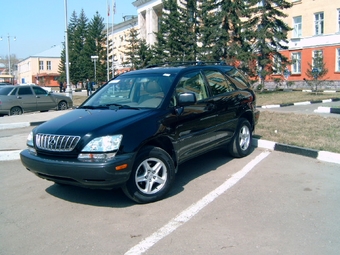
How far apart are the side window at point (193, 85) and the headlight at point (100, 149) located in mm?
1535

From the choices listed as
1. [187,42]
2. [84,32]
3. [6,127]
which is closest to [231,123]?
[6,127]

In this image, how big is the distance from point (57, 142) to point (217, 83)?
3146 mm

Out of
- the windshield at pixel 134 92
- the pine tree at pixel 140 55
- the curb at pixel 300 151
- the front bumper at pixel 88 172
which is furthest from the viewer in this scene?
the pine tree at pixel 140 55

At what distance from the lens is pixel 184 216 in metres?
4.16

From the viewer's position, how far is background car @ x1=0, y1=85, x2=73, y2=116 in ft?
52.5

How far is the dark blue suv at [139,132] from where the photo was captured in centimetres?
418

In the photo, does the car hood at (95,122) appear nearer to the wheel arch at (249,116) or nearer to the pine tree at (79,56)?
the wheel arch at (249,116)

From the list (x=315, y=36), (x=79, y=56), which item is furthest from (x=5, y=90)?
(x=79, y=56)

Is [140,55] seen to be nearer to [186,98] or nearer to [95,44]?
[95,44]

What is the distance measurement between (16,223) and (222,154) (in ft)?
14.5

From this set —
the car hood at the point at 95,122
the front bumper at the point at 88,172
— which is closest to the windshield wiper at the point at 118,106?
the car hood at the point at 95,122

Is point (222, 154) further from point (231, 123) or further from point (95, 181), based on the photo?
point (95, 181)

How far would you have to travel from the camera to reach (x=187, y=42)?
32.7m

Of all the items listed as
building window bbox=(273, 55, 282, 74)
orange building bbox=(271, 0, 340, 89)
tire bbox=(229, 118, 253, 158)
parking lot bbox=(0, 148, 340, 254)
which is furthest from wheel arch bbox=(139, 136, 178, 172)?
orange building bbox=(271, 0, 340, 89)
